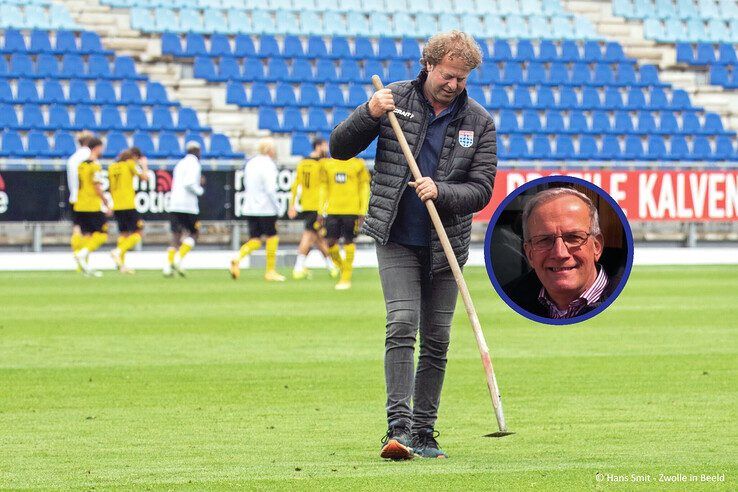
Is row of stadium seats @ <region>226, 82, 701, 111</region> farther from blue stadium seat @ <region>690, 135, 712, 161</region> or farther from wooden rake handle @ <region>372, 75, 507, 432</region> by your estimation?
wooden rake handle @ <region>372, 75, 507, 432</region>

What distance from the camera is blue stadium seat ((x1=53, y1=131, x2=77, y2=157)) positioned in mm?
30922

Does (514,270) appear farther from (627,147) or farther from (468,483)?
(627,147)

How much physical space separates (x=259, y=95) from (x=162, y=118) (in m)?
2.90

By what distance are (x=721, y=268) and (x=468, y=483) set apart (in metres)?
21.3

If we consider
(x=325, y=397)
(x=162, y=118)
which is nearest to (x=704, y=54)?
(x=162, y=118)

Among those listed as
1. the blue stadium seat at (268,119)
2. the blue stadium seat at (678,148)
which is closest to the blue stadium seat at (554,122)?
the blue stadium seat at (678,148)

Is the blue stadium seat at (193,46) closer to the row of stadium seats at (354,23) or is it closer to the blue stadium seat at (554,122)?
the row of stadium seats at (354,23)

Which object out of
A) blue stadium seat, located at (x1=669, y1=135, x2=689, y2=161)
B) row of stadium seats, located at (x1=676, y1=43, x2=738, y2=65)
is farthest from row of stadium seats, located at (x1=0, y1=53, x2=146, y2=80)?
row of stadium seats, located at (x1=676, y1=43, x2=738, y2=65)

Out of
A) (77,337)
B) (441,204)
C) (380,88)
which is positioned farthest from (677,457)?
(77,337)

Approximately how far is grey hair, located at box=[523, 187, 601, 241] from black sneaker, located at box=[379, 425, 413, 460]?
110cm

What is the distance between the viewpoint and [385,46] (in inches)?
1465

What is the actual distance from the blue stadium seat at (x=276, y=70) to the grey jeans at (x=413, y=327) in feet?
92.5

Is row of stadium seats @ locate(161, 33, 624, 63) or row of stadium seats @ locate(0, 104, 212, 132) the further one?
row of stadium seats @ locate(161, 33, 624, 63)

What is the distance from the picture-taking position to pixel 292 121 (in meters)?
34.5
